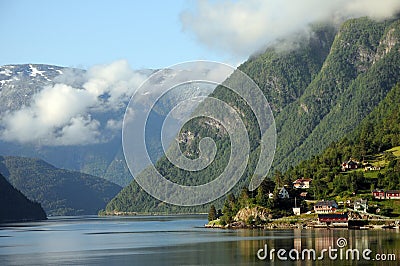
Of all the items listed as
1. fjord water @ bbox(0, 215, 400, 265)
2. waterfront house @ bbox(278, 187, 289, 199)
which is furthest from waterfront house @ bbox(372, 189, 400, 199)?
fjord water @ bbox(0, 215, 400, 265)

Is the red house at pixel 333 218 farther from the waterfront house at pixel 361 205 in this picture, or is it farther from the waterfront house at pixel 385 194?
the waterfront house at pixel 385 194

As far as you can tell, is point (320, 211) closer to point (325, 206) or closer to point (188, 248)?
point (325, 206)

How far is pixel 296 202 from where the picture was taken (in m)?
184

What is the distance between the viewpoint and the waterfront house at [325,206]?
Result: 173m

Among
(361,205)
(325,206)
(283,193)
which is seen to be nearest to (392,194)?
(361,205)

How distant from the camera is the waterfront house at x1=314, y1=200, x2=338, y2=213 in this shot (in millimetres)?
172875

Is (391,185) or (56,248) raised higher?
(391,185)

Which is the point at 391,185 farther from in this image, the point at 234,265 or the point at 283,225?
the point at 234,265

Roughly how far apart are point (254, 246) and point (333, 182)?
71.3 meters

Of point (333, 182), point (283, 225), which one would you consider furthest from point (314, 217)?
point (333, 182)

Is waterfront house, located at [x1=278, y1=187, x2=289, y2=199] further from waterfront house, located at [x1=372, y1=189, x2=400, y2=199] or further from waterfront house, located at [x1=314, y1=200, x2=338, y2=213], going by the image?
waterfront house, located at [x1=372, y1=189, x2=400, y2=199]

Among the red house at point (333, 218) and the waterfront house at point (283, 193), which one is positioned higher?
the waterfront house at point (283, 193)

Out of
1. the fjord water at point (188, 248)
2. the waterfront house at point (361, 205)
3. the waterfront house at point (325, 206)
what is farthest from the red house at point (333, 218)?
the fjord water at point (188, 248)

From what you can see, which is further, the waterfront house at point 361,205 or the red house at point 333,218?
the waterfront house at point 361,205
